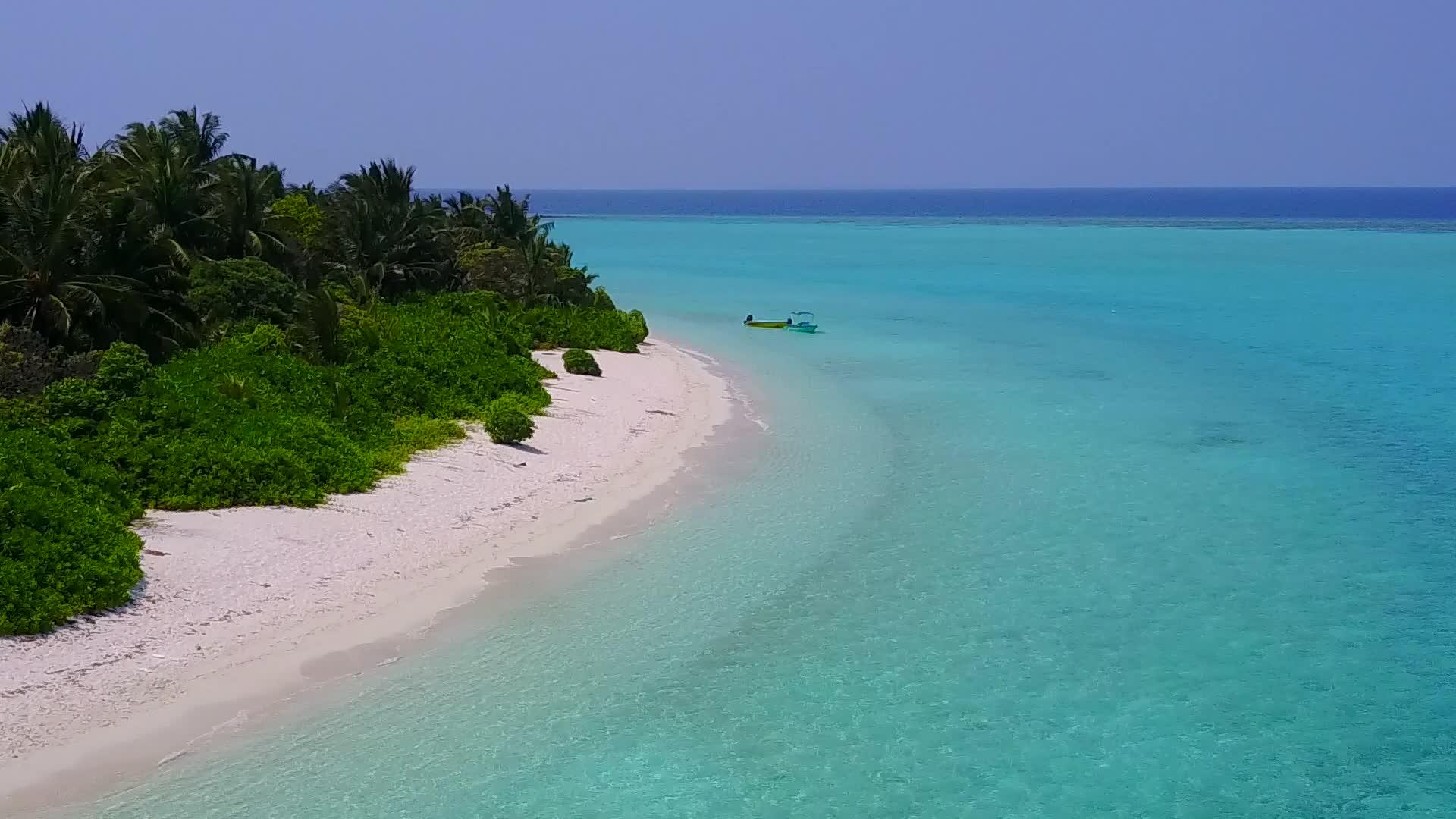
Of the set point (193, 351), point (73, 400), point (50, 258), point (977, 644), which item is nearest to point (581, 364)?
point (193, 351)

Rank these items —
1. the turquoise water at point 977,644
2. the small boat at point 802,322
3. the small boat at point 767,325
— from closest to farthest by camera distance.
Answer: the turquoise water at point 977,644 < the small boat at point 802,322 < the small boat at point 767,325

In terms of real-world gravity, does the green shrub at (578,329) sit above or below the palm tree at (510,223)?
below

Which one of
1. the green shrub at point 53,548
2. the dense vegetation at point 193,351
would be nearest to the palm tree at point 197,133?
the dense vegetation at point 193,351

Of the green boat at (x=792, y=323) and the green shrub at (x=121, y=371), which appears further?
the green boat at (x=792, y=323)

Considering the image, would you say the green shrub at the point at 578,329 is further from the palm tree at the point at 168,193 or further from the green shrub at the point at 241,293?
the palm tree at the point at 168,193

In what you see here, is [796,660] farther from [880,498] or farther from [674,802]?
[880,498]

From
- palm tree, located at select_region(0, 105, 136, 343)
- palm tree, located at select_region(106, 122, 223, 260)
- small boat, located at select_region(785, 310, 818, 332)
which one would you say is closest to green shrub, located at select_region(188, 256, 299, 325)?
palm tree, located at select_region(106, 122, 223, 260)
